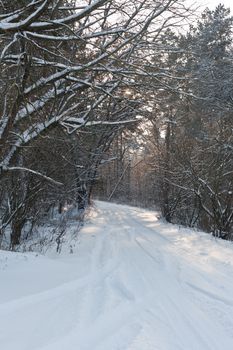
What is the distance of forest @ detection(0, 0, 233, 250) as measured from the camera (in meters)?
7.10

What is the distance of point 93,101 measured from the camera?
11.0 metres

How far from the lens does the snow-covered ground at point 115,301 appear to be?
4113 mm

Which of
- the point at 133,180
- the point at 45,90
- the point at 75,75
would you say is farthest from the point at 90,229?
the point at 133,180

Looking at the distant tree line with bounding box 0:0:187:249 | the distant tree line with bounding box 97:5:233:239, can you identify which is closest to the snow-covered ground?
the distant tree line with bounding box 0:0:187:249

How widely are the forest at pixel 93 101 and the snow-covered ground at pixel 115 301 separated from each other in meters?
1.87

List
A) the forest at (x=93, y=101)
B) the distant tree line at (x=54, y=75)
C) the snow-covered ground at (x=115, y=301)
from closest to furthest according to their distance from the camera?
the snow-covered ground at (x=115, y=301) → the distant tree line at (x=54, y=75) → the forest at (x=93, y=101)

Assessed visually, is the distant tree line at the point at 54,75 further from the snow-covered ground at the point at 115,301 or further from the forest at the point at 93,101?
the snow-covered ground at the point at 115,301

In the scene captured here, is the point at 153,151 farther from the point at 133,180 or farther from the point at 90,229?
the point at 133,180

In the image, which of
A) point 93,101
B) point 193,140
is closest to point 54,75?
point 93,101

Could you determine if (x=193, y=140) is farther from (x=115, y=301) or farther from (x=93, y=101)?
(x=115, y=301)

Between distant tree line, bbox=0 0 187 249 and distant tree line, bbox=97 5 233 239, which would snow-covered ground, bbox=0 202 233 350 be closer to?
distant tree line, bbox=0 0 187 249

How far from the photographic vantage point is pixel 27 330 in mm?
4148

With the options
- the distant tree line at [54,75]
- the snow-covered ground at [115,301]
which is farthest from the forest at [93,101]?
the snow-covered ground at [115,301]

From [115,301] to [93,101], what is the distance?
21.4 ft
